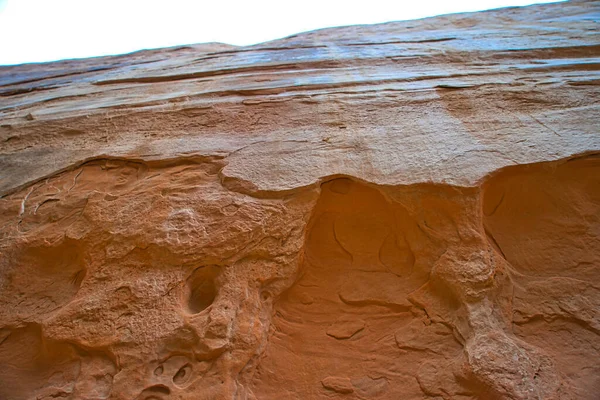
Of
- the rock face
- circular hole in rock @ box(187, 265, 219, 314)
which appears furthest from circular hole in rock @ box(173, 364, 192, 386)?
circular hole in rock @ box(187, 265, 219, 314)

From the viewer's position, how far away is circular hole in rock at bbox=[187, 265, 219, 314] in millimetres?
1956

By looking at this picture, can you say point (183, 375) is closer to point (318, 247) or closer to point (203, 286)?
point (203, 286)

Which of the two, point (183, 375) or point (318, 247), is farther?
point (318, 247)

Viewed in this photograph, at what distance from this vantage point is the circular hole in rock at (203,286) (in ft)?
6.42

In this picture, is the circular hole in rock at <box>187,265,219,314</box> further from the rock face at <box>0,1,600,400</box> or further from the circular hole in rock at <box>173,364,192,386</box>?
the circular hole in rock at <box>173,364,192,386</box>

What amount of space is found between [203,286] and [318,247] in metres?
0.63

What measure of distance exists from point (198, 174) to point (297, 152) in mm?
596

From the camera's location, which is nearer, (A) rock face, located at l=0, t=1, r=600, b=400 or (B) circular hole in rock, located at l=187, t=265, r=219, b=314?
(A) rock face, located at l=0, t=1, r=600, b=400

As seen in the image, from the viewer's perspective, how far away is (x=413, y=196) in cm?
207

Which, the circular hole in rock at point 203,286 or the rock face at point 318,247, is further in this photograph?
the circular hole in rock at point 203,286

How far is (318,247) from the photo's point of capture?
7.20 feet

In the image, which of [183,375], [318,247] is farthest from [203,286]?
[318,247]

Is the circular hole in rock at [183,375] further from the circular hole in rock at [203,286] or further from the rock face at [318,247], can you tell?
the circular hole in rock at [203,286]

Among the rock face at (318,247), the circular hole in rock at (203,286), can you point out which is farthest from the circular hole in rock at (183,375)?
the circular hole in rock at (203,286)
